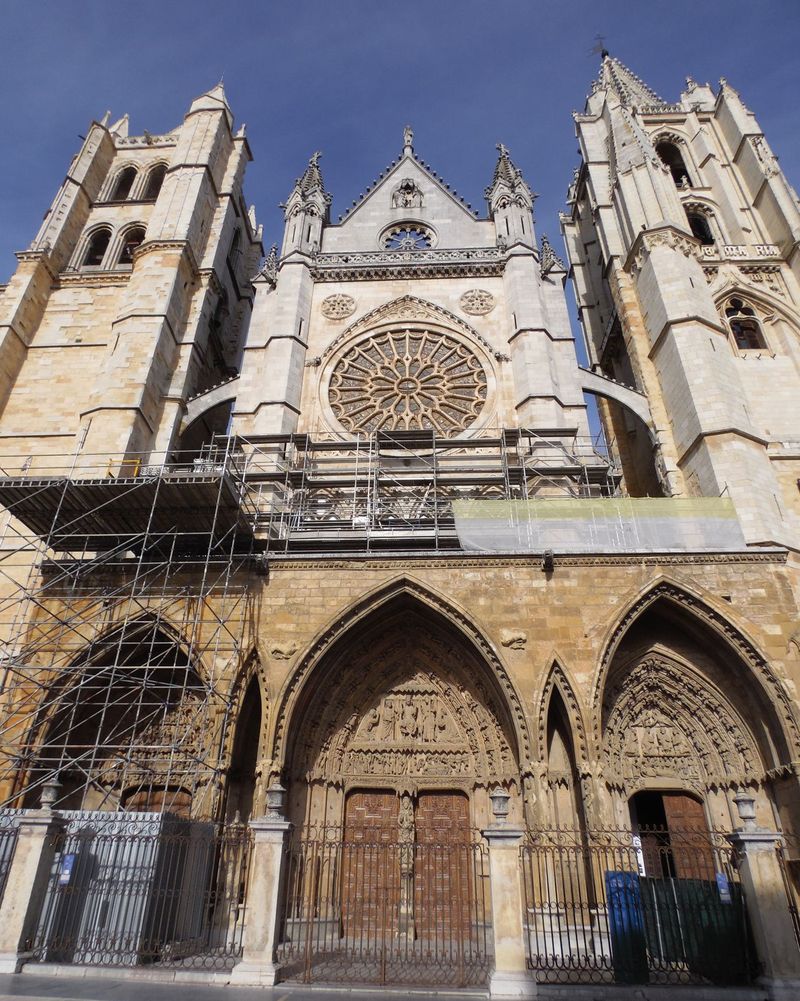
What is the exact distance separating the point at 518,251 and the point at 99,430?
10.0m

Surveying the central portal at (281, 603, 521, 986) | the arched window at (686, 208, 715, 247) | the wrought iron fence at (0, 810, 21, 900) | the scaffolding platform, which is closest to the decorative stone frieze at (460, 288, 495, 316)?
the arched window at (686, 208, 715, 247)

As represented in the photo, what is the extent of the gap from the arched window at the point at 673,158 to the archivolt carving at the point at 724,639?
16.2 metres

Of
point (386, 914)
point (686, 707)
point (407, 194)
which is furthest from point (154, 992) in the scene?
point (407, 194)

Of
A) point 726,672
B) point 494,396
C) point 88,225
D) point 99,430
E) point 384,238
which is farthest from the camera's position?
point 88,225

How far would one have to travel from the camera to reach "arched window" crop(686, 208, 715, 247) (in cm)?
1840

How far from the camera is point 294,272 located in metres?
15.6

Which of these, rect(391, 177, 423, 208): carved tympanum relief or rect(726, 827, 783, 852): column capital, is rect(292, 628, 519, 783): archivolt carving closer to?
rect(726, 827, 783, 852): column capital

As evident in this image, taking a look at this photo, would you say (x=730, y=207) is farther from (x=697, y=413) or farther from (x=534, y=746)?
(x=534, y=746)

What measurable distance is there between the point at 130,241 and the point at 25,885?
16890mm

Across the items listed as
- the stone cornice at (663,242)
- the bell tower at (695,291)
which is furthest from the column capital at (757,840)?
the stone cornice at (663,242)

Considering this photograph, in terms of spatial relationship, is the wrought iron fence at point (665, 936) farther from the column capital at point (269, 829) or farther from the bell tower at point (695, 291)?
the bell tower at point (695, 291)

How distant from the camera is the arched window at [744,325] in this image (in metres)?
15.2

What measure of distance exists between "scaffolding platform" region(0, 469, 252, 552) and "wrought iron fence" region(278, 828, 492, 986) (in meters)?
4.76

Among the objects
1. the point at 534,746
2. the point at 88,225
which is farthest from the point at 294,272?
the point at 534,746
